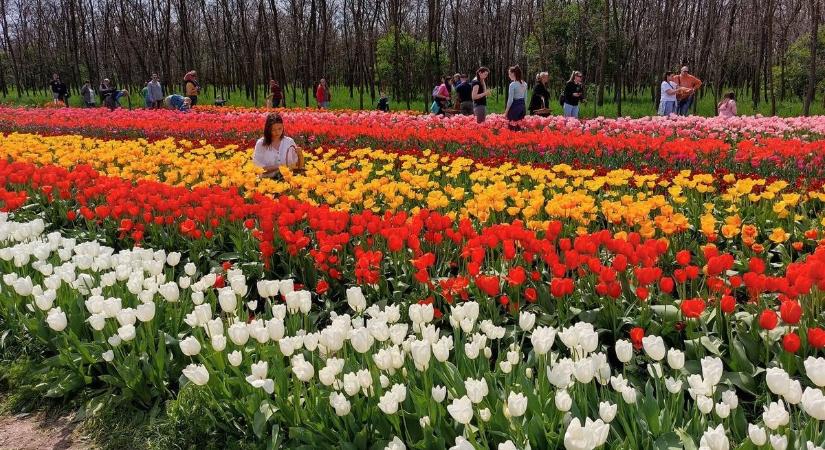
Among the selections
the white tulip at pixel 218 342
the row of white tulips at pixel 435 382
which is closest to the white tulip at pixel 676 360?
the row of white tulips at pixel 435 382

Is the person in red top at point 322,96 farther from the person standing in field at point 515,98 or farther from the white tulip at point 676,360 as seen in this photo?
the white tulip at point 676,360

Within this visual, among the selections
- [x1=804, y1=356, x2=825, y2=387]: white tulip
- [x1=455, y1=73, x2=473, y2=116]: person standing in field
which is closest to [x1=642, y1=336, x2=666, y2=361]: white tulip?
[x1=804, y1=356, x2=825, y2=387]: white tulip

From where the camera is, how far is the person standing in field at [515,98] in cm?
1139

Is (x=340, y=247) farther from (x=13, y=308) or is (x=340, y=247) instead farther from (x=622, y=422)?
(x=622, y=422)

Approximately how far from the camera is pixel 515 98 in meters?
11.6

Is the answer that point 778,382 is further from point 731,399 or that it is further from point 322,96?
point 322,96

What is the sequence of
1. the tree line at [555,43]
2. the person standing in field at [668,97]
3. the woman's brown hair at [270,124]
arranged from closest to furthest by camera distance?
the woman's brown hair at [270,124]
the person standing in field at [668,97]
the tree line at [555,43]

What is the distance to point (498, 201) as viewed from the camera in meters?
4.82

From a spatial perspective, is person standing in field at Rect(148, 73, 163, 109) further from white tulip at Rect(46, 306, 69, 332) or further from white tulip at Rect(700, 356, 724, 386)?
white tulip at Rect(700, 356, 724, 386)

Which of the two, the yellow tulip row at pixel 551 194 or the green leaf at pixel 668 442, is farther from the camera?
the yellow tulip row at pixel 551 194

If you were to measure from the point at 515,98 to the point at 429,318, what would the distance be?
31.3 feet

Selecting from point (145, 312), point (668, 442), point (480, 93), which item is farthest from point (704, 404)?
point (480, 93)

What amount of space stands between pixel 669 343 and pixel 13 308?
Answer: 11.1 feet

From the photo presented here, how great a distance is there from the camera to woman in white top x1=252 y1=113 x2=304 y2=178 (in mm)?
6828
